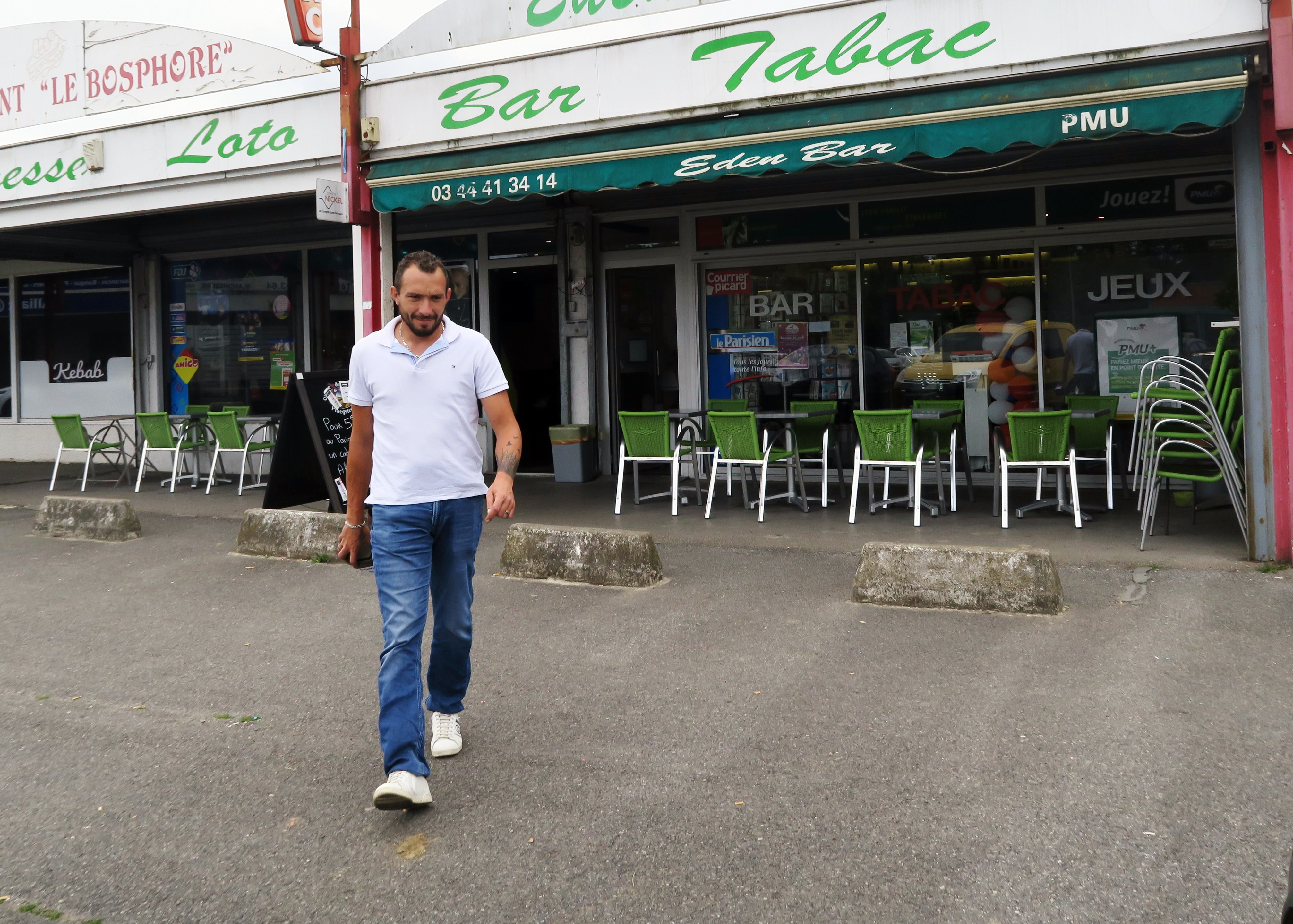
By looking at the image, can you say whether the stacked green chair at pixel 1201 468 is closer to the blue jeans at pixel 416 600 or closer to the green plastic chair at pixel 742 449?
the green plastic chair at pixel 742 449

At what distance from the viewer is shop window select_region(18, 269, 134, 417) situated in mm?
15219

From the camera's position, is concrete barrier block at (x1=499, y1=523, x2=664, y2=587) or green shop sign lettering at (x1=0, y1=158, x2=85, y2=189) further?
green shop sign lettering at (x1=0, y1=158, x2=85, y2=189)

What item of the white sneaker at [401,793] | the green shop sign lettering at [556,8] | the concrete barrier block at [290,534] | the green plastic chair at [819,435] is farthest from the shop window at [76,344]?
the white sneaker at [401,793]

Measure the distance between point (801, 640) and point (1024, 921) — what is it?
107 inches

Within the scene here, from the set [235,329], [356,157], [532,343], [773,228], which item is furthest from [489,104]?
[235,329]

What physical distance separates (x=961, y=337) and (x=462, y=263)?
18.3 feet

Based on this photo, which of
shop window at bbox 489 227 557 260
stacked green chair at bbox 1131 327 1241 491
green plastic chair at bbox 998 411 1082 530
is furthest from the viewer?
shop window at bbox 489 227 557 260

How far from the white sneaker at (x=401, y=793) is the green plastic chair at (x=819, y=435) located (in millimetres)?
6192

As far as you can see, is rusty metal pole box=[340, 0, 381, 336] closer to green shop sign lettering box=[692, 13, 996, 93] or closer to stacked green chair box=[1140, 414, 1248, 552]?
green shop sign lettering box=[692, 13, 996, 93]

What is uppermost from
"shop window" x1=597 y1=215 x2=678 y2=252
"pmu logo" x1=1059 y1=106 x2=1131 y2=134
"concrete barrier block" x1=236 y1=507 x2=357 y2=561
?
"shop window" x1=597 y1=215 x2=678 y2=252

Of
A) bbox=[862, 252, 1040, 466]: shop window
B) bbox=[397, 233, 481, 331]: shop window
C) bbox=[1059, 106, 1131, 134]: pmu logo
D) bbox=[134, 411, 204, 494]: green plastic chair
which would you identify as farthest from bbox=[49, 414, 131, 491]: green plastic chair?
bbox=[1059, 106, 1131, 134]: pmu logo

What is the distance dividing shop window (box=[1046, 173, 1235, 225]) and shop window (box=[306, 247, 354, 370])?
8.03 meters

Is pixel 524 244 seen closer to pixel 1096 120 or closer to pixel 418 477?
pixel 1096 120

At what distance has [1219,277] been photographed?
993 cm
